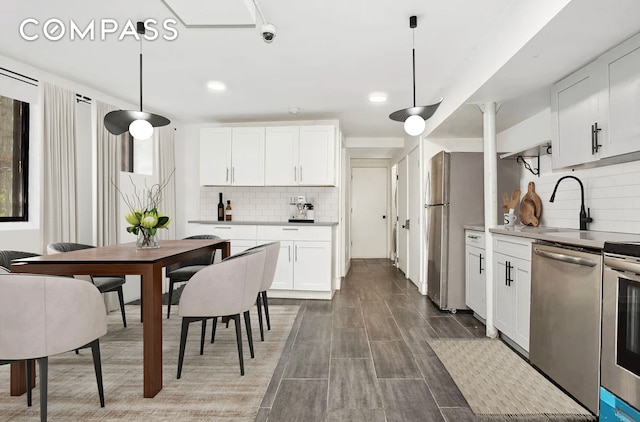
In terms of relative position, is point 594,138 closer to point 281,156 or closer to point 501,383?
point 501,383

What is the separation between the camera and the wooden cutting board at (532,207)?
12.2 feet

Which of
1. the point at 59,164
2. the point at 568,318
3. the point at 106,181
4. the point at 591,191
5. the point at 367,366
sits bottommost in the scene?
the point at 367,366

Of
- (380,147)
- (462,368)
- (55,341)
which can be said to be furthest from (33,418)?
(380,147)

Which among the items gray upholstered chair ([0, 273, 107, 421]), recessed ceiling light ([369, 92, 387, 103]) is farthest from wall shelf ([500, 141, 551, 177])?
gray upholstered chair ([0, 273, 107, 421])

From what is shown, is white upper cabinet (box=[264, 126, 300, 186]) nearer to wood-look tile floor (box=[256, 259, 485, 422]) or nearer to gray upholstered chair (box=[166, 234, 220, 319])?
gray upholstered chair (box=[166, 234, 220, 319])

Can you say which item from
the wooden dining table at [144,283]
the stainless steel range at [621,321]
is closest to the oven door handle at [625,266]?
the stainless steel range at [621,321]

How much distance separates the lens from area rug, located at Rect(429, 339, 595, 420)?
2.06 m

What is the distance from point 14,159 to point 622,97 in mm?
4610

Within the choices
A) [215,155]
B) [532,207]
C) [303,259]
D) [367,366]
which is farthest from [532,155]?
[215,155]

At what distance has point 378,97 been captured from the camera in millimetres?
4230

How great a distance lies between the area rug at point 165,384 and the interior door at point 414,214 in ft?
9.17

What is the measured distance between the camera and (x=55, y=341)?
1.82 metres

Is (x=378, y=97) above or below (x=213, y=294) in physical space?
above

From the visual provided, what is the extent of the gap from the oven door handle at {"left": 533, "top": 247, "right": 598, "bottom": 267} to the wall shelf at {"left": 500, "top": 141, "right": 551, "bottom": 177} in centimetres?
121
